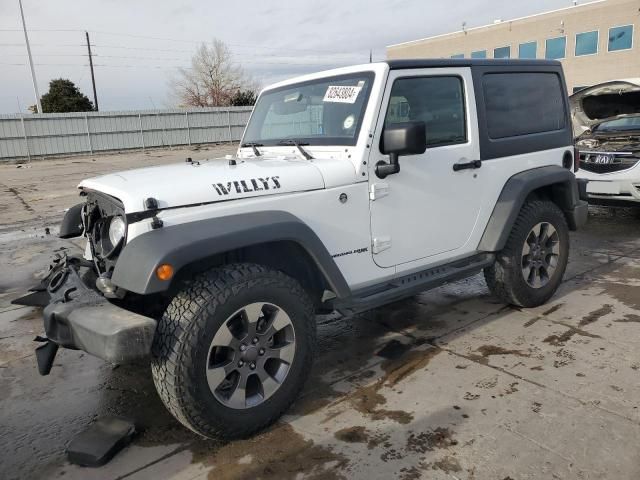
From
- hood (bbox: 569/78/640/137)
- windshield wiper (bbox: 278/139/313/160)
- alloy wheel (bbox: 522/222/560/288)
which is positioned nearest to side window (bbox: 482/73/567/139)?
alloy wheel (bbox: 522/222/560/288)

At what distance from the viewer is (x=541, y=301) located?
4383 mm

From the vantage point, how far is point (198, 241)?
239 cm

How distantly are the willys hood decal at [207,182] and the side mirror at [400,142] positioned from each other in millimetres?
451

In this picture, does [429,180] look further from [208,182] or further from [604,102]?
[604,102]

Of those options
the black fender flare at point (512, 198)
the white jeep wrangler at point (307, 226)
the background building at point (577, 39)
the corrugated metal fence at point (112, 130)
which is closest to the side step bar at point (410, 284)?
the white jeep wrangler at point (307, 226)

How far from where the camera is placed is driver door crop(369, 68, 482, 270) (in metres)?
3.24

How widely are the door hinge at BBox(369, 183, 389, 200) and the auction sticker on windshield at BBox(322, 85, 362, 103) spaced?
0.57 meters

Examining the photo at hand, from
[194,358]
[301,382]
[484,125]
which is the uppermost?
[484,125]

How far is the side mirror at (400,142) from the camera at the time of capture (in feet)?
9.64

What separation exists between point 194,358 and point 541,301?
3174 millimetres

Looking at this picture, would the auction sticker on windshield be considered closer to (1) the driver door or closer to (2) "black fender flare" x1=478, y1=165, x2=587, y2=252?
(1) the driver door

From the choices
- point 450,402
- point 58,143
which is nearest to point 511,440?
point 450,402

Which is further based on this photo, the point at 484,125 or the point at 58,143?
the point at 58,143

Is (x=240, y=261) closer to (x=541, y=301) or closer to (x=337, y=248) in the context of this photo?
(x=337, y=248)
